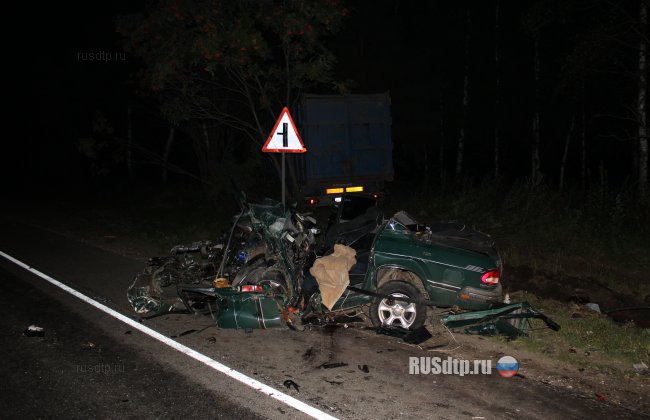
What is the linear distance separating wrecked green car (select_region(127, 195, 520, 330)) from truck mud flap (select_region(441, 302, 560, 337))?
17 cm

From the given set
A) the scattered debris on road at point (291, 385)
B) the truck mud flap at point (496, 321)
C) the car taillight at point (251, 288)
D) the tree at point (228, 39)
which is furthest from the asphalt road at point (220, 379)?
the tree at point (228, 39)

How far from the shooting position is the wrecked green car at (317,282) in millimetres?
5676

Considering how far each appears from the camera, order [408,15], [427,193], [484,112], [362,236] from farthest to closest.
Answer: [408,15] < [484,112] < [427,193] < [362,236]

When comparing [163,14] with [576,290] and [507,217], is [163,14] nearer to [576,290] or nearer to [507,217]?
[507,217]

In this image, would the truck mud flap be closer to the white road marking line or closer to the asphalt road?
the asphalt road

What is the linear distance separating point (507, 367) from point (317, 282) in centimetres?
229

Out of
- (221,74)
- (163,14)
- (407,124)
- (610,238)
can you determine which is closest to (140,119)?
(407,124)

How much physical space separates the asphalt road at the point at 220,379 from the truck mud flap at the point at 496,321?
24.8 inches

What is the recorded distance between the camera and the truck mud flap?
5.39 m

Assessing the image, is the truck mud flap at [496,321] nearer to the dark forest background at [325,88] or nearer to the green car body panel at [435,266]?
the green car body panel at [435,266]

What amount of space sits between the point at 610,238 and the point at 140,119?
30780 mm

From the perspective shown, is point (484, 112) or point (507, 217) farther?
point (484, 112)

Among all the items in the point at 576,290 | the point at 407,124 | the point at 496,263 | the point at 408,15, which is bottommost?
the point at 576,290

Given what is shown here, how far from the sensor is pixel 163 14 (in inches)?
452
